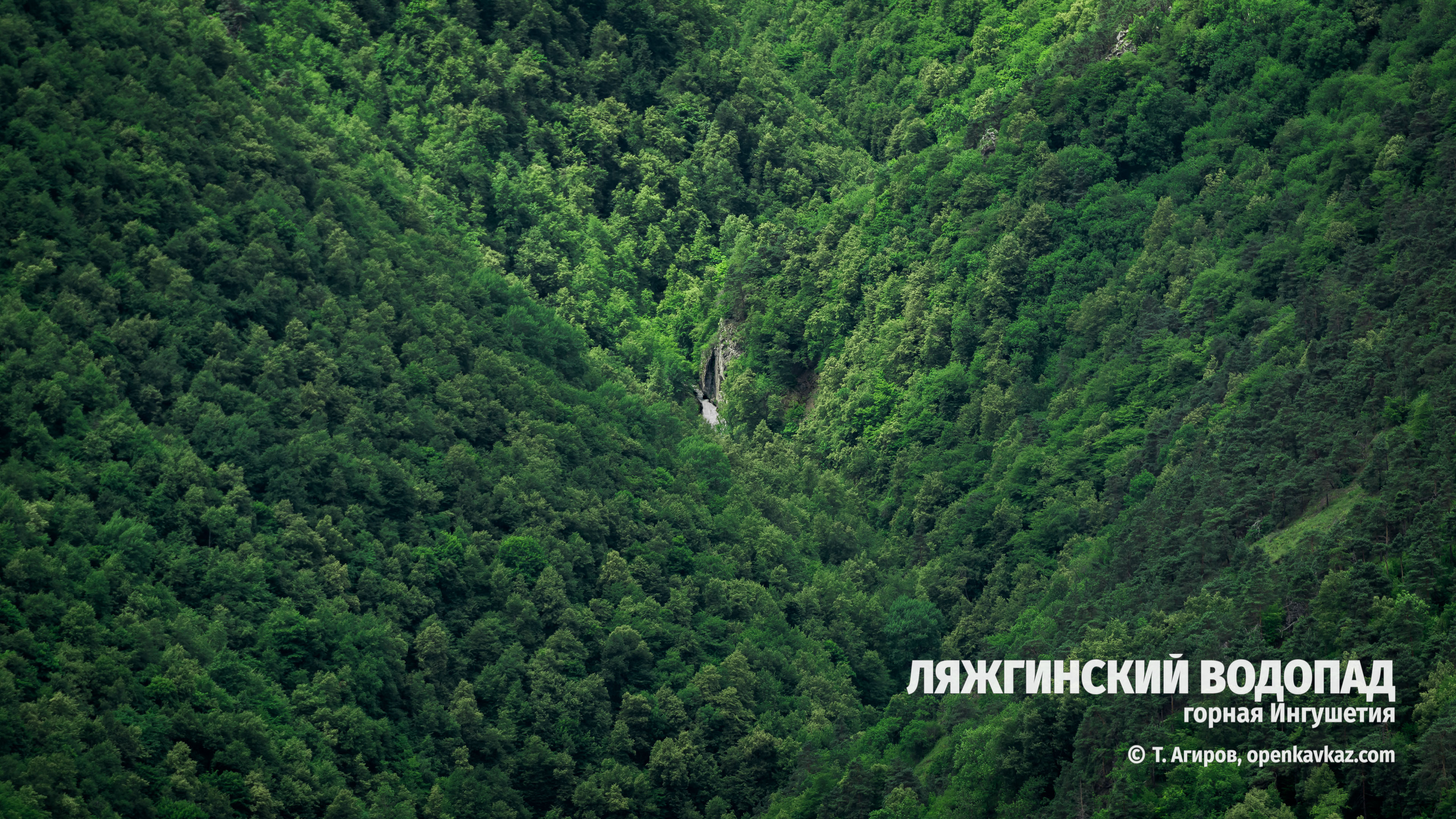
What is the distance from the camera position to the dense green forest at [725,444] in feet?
350

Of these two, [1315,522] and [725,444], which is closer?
[1315,522]

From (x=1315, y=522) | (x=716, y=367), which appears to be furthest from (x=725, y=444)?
(x=1315, y=522)

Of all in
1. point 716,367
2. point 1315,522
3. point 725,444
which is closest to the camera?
point 1315,522

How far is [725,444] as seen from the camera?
16062cm

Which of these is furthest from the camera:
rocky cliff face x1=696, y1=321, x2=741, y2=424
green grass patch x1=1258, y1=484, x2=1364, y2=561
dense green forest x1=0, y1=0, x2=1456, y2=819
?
rocky cliff face x1=696, y1=321, x2=741, y2=424

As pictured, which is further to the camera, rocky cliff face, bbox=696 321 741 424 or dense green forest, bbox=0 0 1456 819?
rocky cliff face, bbox=696 321 741 424

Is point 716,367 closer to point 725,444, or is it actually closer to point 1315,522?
point 725,444

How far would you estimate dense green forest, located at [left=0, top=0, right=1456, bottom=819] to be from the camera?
107 meters

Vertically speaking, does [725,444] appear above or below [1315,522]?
above

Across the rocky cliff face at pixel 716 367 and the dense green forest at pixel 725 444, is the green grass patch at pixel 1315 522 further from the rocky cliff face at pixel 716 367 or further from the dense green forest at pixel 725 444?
the rocky cliff face at pixel 716 367

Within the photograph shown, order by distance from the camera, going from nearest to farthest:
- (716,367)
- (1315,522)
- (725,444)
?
1. (1315,522)
2. (725,444)
3. (716,367)

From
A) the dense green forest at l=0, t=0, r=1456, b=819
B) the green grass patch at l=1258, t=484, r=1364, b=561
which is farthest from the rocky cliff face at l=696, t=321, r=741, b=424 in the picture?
the green grass patch at l=1258, t=484, r=1364, b=561

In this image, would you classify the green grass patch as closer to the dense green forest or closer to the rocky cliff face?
the dense green forest

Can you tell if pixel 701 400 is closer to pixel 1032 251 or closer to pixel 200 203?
pixel 1032 251
